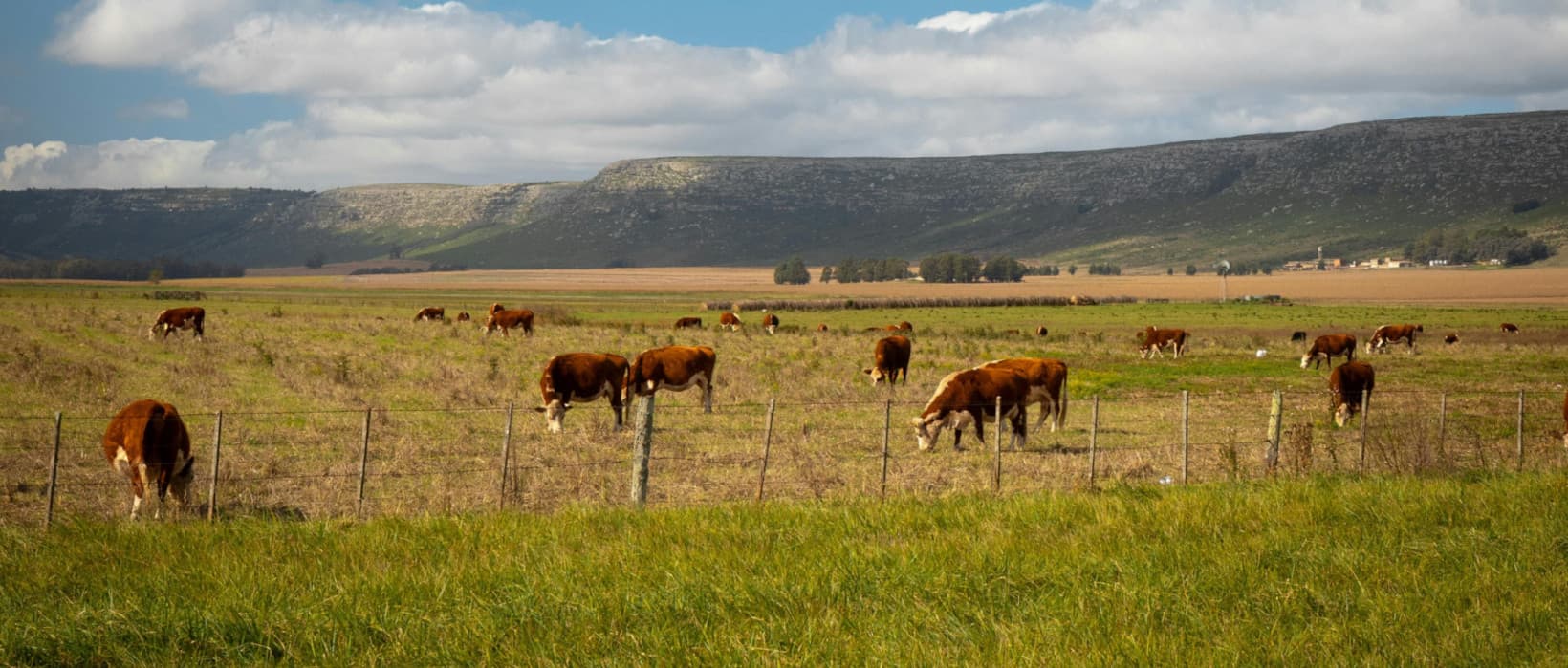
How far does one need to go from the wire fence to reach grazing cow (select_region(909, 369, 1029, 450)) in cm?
27

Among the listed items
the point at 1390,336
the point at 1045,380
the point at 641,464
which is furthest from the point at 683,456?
the point at 1390,336

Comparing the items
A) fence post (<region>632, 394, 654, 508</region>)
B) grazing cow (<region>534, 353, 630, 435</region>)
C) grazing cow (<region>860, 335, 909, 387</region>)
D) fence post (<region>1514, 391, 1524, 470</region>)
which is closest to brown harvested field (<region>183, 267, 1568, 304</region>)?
grazing cow (<region>860, 335, 909, 387</region>)

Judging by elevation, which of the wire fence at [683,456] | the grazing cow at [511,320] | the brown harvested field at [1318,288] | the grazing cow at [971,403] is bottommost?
the wire fence at [683,456]

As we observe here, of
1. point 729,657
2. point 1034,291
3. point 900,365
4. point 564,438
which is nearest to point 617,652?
point 729,657

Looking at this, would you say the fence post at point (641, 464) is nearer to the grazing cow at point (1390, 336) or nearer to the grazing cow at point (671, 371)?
the grazing cow at point (671, 371)

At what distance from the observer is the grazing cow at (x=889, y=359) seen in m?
28.6

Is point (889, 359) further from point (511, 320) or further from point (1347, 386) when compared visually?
point (511, 320)

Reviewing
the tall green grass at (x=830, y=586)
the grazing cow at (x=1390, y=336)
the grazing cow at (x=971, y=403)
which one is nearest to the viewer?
the tall green grass at (x=830, y=586)

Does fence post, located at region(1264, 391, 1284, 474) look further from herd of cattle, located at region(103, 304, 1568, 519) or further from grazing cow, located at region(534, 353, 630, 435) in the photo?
grazing cow, located at region(534, 353, 630, 435)

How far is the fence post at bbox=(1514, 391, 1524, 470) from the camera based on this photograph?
14.3 metres

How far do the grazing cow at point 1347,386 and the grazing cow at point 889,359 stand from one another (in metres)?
9.70

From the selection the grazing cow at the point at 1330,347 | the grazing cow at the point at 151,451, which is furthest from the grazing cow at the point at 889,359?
the grazing cow at the point at 151,451

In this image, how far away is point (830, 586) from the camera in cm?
814

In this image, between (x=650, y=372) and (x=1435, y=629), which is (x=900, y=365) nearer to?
(x=650, y=372)
